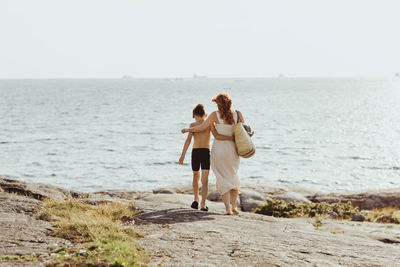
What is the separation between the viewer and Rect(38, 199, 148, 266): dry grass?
5609 mm

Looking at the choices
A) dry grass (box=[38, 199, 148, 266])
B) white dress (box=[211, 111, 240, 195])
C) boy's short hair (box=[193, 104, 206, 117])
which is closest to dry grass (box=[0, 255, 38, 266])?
dry grass (box=[38, 199, 148, 266])

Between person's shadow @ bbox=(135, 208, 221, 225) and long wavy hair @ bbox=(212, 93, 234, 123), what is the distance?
6.73ft

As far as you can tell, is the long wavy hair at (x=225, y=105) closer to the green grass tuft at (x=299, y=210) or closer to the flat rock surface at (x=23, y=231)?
the flat rock surface at (x=23, y=231)

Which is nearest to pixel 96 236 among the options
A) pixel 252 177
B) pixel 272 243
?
pixel 272 243

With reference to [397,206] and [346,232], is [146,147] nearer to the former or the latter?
[397,206]

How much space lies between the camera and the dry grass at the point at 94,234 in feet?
18.4

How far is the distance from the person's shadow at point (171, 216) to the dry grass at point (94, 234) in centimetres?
24

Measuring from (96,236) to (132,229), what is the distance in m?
0.81

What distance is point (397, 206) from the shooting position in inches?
723

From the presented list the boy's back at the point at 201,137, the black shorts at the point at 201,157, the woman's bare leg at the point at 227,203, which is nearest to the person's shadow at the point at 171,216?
the woman's bare leg at the point at 227,203

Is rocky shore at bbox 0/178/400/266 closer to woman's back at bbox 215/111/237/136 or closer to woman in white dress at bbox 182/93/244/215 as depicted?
woman in white dress at bbox 182/93/244/215

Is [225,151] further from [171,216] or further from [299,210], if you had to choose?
[299,210]

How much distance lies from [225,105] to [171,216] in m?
2.54

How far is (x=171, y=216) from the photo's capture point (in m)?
8.92
